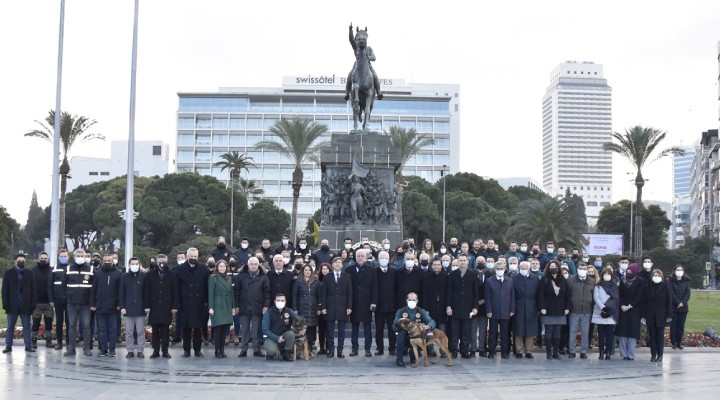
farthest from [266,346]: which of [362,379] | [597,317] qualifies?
[597,317]

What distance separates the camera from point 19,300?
1691 cm

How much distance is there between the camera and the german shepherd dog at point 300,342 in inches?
623

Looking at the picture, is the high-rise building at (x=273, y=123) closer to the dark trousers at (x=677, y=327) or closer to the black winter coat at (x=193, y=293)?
the dark trousers at (x=677, y=327)

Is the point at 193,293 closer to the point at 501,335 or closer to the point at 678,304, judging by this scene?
the point at 501,335

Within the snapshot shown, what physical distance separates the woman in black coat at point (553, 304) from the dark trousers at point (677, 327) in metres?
3.17

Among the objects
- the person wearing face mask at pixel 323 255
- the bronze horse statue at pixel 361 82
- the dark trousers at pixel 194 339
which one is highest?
the bronze horse statue at pixel 361 82

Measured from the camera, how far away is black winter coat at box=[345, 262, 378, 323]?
54.4 ft

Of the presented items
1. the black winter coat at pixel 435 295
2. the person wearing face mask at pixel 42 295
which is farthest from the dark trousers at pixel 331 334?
the person wearing face mask at pixel 42 295

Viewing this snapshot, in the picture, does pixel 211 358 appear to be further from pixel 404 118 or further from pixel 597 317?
pixel 404 118

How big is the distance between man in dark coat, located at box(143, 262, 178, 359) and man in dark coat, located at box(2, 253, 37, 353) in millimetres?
2602

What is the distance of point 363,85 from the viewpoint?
26.1m

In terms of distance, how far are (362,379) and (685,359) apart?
24.4 feet

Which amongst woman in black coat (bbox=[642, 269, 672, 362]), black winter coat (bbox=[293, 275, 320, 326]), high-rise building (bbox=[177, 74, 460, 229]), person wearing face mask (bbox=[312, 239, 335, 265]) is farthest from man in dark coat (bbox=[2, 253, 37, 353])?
high-rise building (bbox=[177, 74, 460, 229])

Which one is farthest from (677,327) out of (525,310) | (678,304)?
(525,310)
